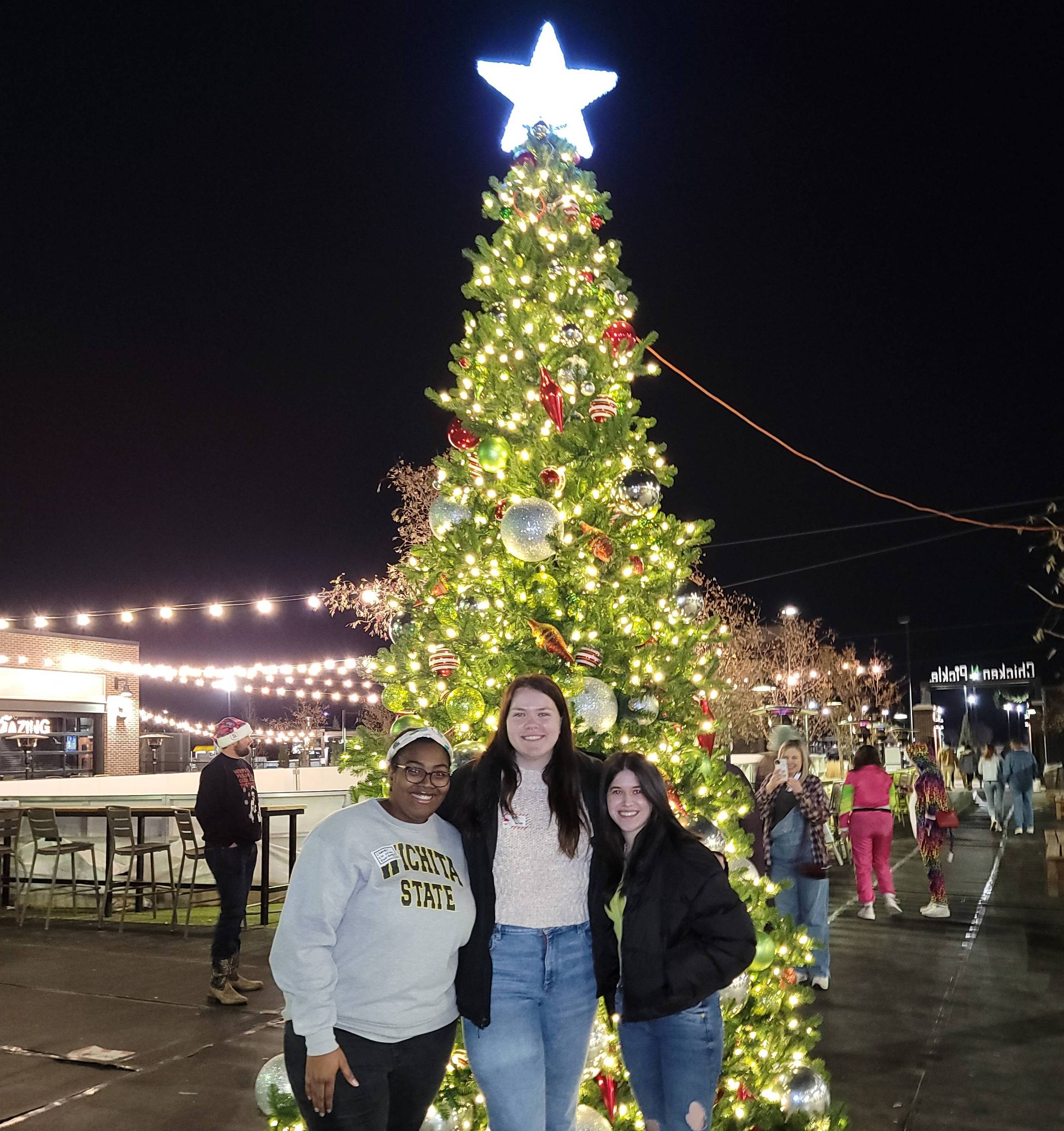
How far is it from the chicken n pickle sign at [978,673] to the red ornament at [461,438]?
68.4 meters

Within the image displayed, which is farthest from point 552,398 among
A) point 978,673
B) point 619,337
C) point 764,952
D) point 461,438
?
point 978,673

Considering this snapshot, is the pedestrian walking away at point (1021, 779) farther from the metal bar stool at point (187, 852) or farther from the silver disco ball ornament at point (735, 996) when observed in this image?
the silver disco ball ornament at point (735, 996)

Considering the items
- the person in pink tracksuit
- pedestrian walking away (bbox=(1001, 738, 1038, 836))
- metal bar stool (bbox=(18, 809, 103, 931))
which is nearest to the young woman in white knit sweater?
the person in pink tracksuit

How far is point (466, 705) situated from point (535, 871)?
1643 mm

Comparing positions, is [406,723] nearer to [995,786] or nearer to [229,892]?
[229,892]

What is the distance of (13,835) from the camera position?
1082 cm

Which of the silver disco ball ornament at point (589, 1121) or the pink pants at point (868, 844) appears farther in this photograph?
the pink pants at point (868, 844)

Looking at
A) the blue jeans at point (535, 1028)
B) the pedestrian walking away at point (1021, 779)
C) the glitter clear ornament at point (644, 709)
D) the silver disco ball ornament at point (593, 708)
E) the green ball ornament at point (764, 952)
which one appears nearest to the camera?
the blue jeans at point (535, 1028)

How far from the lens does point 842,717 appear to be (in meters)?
42.4

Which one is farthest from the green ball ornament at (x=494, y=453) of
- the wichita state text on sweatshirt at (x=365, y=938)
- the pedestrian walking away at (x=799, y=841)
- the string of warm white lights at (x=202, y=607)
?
the string of warm white lights at (x=202, y=607)

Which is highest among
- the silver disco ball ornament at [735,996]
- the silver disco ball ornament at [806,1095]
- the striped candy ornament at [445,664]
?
the striped candy ornament at [445,664]

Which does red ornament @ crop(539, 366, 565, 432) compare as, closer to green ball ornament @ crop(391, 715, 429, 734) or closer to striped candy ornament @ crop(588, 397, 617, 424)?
striped candy ornament @ crop(588, 397, 617, 424)

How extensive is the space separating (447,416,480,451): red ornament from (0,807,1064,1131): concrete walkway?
10.8 feet

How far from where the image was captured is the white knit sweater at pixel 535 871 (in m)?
2.66
